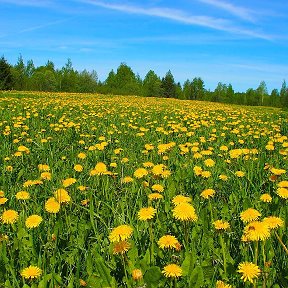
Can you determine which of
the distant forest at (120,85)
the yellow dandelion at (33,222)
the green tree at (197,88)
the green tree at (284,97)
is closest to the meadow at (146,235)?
the yellow dandelion at (33,222)

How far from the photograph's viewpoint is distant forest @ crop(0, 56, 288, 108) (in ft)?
171

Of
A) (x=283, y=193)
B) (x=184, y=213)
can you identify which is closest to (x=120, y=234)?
(x=184, y=213)

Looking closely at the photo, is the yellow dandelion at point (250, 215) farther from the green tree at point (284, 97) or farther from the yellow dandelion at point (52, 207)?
the green tree at point (284, 97)

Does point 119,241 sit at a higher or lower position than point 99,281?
higher

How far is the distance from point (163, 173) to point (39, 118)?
650 cm

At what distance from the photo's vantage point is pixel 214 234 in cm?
221

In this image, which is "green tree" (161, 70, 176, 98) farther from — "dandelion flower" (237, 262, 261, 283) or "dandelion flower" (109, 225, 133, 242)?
"dandelion flower" (237, 262, 261, 283)

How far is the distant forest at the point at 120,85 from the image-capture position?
52.2 m

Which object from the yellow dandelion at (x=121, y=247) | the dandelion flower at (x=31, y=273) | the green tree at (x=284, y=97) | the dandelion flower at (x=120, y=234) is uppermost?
the green tree at (x=284, y=97)

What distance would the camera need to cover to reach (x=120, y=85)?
64.1 meters

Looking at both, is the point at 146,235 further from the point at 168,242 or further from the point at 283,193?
the point at 283,193

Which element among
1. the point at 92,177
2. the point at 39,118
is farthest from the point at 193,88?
the point at 92,177

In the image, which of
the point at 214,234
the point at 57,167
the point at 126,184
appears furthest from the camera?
the point at 57,167

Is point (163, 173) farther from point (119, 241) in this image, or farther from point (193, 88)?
point (193, 88)
